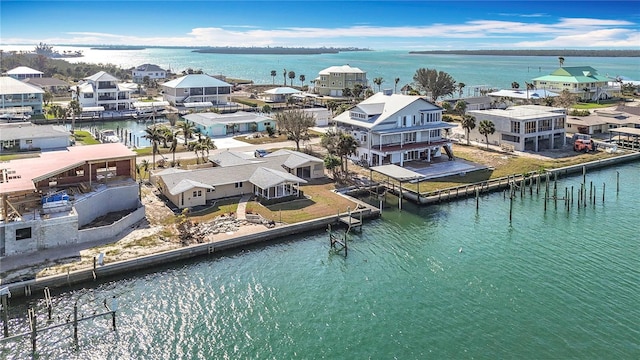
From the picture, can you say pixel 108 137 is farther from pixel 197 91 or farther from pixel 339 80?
pixel 339 80

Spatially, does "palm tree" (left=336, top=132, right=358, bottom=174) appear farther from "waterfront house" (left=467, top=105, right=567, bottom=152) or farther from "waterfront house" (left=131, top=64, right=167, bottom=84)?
"waterfront house" (left=131, top=64, right=167, bottom=84)

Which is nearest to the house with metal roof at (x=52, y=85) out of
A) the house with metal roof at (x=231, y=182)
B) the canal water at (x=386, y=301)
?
the house with metal roof at (x=231, y=182)

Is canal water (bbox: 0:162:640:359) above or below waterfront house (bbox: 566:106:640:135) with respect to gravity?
below

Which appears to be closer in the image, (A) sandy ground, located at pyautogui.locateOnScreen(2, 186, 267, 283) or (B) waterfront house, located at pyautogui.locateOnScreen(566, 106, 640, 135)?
(A) sandy ground, located at pyautogui.locateOnScreen(2, 186, 267, 283)

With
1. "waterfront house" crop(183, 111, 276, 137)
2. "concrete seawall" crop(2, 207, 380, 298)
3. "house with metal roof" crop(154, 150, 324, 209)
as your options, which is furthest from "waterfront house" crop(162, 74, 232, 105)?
"concrete seawall" crop(2, 207, 380, 298)

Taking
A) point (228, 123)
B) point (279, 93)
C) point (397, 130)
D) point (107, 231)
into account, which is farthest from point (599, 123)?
point (107, 231)

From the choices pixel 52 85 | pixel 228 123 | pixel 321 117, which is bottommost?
pixel 228 123

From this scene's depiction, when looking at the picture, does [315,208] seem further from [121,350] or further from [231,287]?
[121,350]
